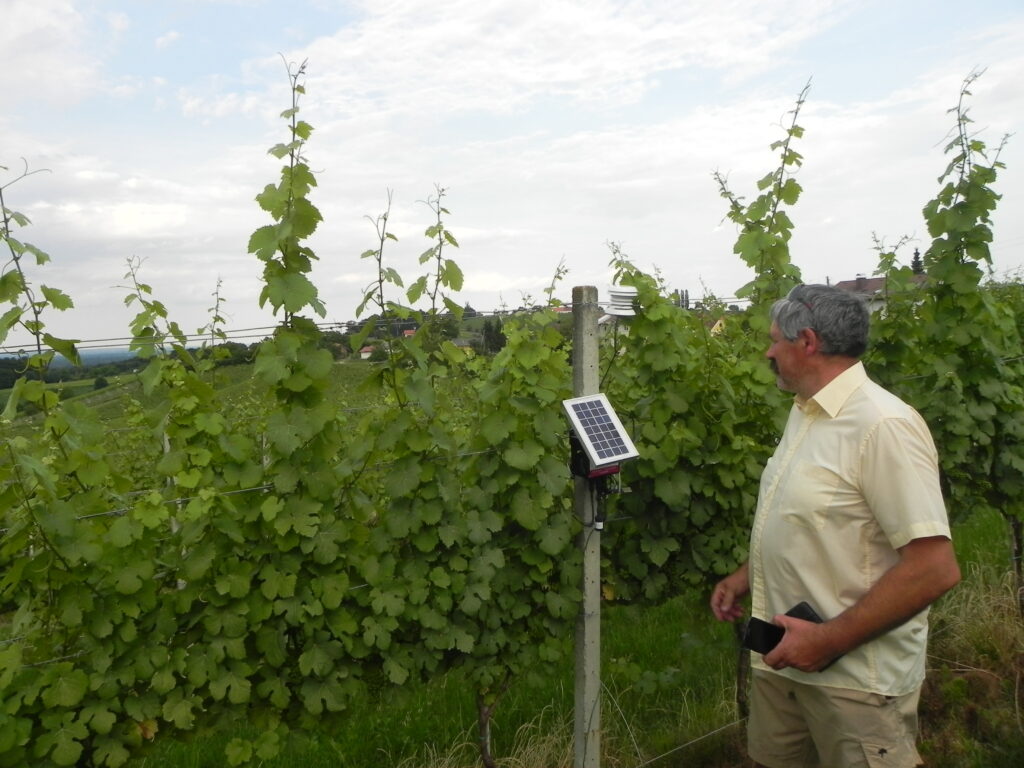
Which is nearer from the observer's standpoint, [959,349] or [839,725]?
[839,725]

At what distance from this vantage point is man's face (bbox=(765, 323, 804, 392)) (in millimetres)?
2475

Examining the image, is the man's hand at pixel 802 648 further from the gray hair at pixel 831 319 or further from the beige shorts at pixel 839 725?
the gray hair at pixel 831 319

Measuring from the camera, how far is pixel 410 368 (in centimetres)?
307

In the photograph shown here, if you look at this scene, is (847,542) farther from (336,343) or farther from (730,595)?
(336,343)

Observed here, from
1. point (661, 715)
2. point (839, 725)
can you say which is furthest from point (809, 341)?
point (661, 715)

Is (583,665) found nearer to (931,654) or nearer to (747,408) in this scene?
(747,408)

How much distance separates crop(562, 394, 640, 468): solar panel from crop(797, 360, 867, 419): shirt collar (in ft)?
2.78

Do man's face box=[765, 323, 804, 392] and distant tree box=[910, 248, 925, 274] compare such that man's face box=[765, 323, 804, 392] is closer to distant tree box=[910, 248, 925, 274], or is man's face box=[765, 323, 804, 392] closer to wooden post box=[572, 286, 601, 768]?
wooden post box=[572, 286, 601, 768]

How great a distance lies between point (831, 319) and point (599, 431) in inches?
41.0

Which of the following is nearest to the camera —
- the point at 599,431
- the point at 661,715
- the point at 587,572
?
the point at 599,431

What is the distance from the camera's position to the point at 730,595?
9.53ft

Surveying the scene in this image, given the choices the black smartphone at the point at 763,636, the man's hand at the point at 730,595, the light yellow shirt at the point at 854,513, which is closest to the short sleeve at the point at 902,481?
the light yellow shirt at the point at 854,513

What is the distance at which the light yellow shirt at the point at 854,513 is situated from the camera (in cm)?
220

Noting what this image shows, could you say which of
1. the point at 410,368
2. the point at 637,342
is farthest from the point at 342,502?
the point at 637,342
